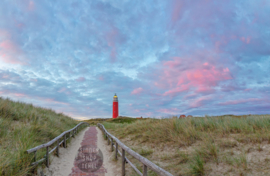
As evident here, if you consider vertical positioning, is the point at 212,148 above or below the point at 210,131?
below

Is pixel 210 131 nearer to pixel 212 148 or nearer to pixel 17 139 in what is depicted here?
pixel 212 148

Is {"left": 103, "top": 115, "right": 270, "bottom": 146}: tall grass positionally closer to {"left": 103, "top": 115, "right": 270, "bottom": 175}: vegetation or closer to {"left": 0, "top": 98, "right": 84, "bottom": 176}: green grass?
{"left": 103, "top": 115, "right": 270, "bottom": 175}: vegetation

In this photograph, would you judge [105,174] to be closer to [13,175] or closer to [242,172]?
[13,175]

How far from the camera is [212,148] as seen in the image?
5.41 meters

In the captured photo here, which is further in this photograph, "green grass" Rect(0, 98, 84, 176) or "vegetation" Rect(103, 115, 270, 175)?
"vegetation" Rect(103, 115, 270, 175)

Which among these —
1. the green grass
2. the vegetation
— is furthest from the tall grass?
the green grass

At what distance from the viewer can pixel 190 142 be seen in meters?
6.89

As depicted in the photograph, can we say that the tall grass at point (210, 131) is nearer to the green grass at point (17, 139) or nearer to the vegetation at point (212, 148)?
the vegetation at point (212, 148)

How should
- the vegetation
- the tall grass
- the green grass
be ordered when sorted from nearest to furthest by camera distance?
the green grass < the vegetation < the tall grass

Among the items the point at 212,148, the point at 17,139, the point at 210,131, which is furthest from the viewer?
the point at 210,131

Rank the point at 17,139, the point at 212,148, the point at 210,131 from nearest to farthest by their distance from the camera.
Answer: the point at 212,148 → the point at 17,139 → the point at 210,131

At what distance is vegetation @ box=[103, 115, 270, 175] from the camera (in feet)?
15.3

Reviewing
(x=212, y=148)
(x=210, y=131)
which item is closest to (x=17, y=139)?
(x=212, y=148)

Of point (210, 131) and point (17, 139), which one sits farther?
point (210, 131)
